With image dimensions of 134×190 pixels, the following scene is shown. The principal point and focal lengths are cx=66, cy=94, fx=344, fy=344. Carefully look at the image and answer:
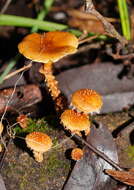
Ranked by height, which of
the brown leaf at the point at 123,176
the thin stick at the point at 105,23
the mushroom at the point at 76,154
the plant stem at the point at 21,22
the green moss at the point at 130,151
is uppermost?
the thin stick at the point at 105,23

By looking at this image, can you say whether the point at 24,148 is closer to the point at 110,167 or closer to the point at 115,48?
the point at 110,167

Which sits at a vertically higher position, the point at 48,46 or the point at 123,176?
the point at 48,46

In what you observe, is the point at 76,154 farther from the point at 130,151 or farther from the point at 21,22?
the point at 21,22

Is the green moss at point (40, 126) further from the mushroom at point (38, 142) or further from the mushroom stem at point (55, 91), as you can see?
the mushroom at point (38, 142)

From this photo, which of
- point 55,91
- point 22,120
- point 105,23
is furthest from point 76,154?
point 105,23

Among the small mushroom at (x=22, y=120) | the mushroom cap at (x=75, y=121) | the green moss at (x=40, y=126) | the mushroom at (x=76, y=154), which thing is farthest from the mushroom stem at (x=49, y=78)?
the mushroom at (x=76, y=154)

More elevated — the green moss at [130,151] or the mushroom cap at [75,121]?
the mushroom cap at [75,121]

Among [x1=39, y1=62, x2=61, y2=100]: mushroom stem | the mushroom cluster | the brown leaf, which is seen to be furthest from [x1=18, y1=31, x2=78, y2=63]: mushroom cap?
the brown leaf
